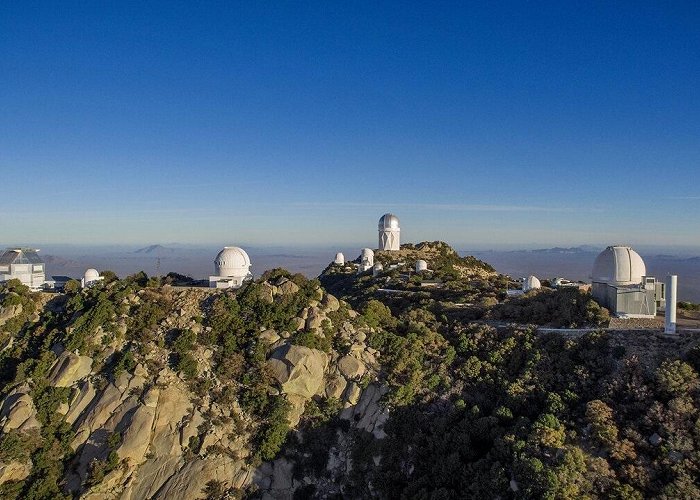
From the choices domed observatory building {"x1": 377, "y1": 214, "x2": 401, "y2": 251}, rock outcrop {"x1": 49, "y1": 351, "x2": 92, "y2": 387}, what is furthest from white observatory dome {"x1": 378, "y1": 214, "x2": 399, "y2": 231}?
rock outcrop {"x1": 49, "y1": 351, "x2": 92, "y2": 387}

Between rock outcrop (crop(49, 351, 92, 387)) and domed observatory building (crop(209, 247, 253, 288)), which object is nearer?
rock outcrop (crop(49, 351, 92, 387))

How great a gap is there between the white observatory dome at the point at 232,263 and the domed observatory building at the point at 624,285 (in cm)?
2296

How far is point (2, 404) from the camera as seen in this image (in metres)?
24.4

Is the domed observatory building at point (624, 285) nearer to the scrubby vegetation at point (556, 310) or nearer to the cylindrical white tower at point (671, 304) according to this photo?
the scrubby vegetation at point (556, 310)

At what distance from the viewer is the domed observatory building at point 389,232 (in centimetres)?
6256

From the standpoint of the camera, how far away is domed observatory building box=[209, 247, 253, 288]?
111ft

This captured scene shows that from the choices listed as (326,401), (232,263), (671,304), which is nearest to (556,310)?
(671,304)

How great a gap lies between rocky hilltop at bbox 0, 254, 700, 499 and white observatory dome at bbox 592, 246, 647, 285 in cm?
242

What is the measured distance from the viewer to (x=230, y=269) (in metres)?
34.8

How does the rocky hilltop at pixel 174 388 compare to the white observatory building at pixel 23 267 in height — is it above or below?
below

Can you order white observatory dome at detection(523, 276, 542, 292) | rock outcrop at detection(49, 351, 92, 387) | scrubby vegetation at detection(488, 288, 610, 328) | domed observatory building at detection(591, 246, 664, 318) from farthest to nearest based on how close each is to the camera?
white observatory dome at detection(523, 276, 542, 292), scrubby vegetation at detection(488, 288, 610, 328), domed observatory building at detection(591, 246, 664, 318), rock outcrop at detection(49, 351, 92, 387)

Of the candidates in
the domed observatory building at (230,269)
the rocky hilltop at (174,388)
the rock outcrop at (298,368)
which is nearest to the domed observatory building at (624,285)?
the rocky hilltop at (174,388)

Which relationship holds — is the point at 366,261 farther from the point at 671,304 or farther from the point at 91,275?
the point at 671,304

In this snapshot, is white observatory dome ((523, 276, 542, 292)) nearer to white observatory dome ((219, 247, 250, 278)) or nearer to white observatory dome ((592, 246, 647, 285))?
white observatory dome ((592, 246, 647, 285))
